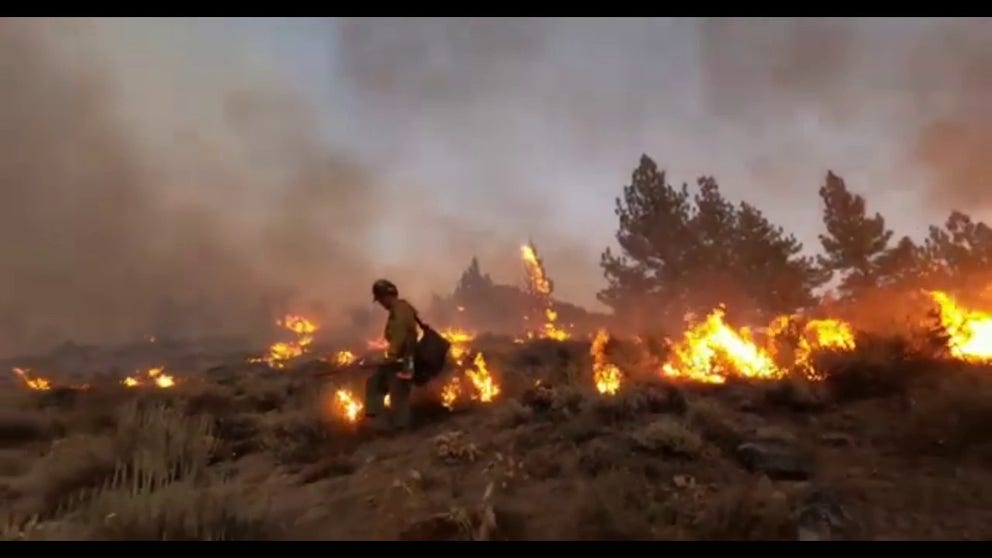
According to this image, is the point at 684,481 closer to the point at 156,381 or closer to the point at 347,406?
the point at 347,406

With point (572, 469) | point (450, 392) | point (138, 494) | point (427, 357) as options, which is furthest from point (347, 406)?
point (572, 469)

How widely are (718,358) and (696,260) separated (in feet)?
87.2

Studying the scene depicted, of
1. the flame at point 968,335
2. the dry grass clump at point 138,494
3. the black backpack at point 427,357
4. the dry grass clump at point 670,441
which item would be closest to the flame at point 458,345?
the black backpack at point 427,357

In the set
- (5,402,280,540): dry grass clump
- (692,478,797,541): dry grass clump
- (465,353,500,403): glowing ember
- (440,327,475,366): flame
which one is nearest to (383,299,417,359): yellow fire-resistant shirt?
(465,353,500,403): glowing ember

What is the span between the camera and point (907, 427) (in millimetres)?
7836

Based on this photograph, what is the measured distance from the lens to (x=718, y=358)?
46.3ft

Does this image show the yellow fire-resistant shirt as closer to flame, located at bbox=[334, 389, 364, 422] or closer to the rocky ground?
the rocky ground

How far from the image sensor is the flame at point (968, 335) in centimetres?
1160

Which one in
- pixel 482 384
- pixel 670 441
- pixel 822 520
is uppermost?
pixel 482 384

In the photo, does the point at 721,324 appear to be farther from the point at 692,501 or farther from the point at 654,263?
the point at 654,263

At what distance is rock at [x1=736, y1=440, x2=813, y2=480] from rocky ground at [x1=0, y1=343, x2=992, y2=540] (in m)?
0.02
